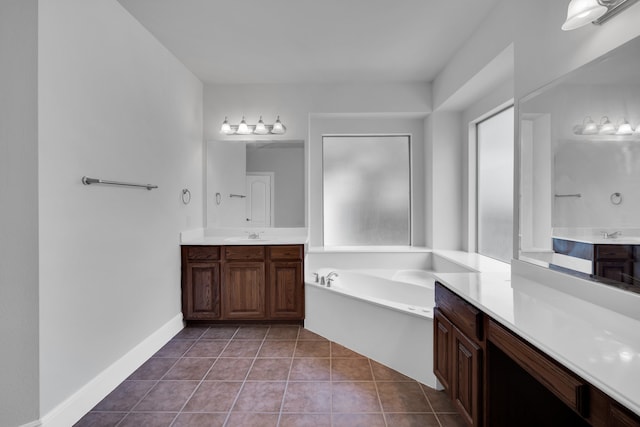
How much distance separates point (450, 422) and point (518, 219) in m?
1.25

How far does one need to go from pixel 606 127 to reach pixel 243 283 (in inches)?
119

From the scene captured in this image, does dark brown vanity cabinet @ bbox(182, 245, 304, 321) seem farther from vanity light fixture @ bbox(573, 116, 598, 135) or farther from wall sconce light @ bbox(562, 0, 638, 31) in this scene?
wall sconce light @ bbox(562, 0, 638, 31)

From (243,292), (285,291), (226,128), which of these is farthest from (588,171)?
(226,128)

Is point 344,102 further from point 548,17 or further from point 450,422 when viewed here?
point 450,422

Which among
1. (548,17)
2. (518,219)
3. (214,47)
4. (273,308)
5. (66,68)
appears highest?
(214,47)

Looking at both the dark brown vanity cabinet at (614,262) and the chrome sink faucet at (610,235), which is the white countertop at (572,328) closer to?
the dark brown vanity cabinet at (614,262)

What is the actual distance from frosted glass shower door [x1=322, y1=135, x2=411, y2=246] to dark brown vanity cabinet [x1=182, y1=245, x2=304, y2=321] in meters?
1.06

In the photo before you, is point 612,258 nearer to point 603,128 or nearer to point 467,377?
point 603,128

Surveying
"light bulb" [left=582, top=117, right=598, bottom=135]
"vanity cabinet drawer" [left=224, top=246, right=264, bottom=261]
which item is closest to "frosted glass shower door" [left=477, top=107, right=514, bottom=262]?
"light bulb" [left=582, top=117, right=598, bottom=135]

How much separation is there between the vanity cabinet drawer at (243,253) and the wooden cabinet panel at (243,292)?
51 mm

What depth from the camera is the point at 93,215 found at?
2.10 metres

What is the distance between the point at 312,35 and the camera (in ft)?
9.27

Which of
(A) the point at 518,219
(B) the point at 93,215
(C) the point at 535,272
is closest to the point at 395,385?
(C) the point at 535,272

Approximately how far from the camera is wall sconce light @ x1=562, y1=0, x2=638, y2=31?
4.43ft
